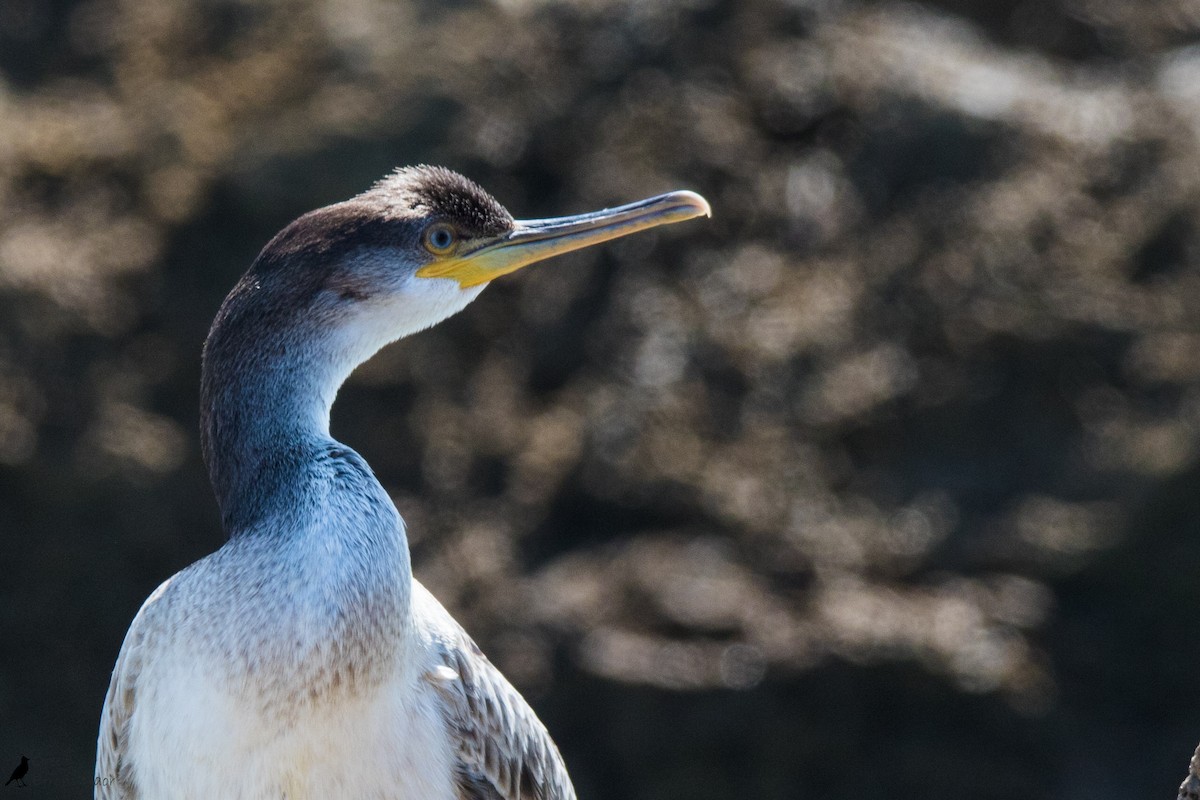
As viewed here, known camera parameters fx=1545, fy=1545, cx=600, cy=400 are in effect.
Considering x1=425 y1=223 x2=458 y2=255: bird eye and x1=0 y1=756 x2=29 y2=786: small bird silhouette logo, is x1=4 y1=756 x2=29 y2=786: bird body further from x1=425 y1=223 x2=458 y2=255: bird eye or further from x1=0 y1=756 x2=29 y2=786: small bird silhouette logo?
x1=425 y1=223 x2=458 y2=255: bird eye

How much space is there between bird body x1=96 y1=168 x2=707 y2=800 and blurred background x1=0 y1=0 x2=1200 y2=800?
2.85m

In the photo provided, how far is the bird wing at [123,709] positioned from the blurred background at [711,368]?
3.21 m

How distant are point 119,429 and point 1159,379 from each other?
503 centimetres

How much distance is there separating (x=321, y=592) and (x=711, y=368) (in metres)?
4.35

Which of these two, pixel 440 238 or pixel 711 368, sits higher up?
pixel 711 368

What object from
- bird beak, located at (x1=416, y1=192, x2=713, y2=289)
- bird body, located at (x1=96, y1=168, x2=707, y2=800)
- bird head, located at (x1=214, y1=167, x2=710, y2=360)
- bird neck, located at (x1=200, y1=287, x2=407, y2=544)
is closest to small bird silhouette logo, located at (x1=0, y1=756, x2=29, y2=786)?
bird body, located at (x1=96, y1=168, x2=707, y2=800)

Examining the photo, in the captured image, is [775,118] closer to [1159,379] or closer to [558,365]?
[558,365]

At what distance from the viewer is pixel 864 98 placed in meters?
8.16

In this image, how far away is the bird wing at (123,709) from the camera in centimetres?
370

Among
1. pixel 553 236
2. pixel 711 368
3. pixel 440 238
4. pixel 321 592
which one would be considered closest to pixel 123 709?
pixel 321 592

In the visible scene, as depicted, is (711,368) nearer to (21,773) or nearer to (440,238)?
(440,238)

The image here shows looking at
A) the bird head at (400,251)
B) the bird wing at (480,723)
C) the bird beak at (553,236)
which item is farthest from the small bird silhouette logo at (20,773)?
the bird beak at (553,236)

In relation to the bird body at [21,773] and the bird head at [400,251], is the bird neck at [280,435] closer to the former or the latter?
the bird head at [400,251]

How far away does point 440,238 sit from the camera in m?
4.20
